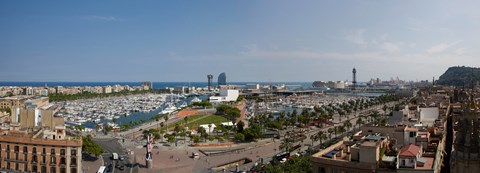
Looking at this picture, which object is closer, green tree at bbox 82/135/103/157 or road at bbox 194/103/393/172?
green tree at bbox 82/135/103/157

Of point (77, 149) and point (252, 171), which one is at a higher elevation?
point (77, 149)

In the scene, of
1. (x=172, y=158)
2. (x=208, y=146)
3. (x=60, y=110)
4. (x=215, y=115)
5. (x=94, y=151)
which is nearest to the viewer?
(x=94, y=151)

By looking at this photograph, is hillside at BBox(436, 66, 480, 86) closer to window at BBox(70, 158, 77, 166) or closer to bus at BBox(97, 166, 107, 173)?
bus at BBox(97, 166, 107, 173)

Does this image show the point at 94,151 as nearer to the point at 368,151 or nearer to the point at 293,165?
the point at 293,165

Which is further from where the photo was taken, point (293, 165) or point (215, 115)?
point (215, 115)

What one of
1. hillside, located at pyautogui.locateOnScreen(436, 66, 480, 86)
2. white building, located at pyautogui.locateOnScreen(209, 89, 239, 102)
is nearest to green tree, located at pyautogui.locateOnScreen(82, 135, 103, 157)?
white building, located at pyautogui.locateOnScreen(209, 89, 239, 102)

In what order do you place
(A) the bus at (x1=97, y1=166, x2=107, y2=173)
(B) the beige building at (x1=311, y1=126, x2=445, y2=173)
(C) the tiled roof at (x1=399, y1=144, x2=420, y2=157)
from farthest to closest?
1. (A) the bus at (x1=97, y1=166, x2=107, y2=173)
2. (B) the beige building at (x1=311, y1=126, x2=445, y2=173)
3. (C) the tiled roof at (x1=399, y1=144, x2=420, y2=157)

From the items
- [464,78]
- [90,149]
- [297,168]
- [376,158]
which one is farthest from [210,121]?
[464,78]

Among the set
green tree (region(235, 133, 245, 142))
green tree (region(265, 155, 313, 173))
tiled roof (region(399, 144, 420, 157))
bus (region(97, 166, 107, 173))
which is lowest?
bus (region(97, 166, 107, 173))

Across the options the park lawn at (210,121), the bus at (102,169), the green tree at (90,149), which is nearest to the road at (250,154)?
the bus at (102,169)

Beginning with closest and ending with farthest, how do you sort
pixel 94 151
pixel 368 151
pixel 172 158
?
pixel 368 151 < pixel 94 151 < pixel 172 158

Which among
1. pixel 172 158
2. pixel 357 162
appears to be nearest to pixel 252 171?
pixel 172 158
